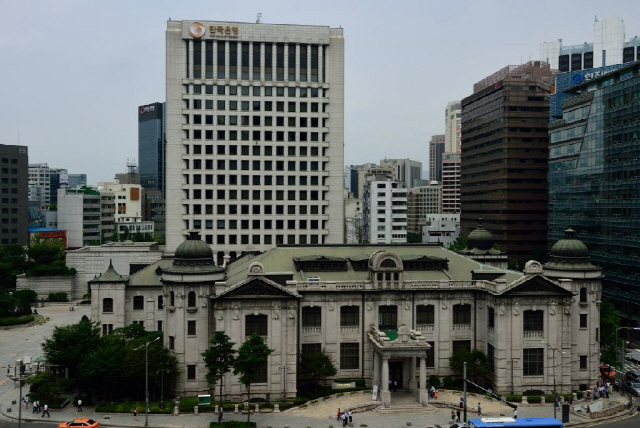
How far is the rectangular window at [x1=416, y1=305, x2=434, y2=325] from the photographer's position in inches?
3162

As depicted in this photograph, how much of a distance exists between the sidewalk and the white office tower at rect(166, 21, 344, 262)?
6221cm

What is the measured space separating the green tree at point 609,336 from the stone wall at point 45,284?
115m

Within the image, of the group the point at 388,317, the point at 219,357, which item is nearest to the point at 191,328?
the point at 219,357

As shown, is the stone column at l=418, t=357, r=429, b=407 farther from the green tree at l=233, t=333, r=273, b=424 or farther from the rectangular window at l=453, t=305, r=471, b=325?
the green tree at l=233, t=333, r=273, b=424

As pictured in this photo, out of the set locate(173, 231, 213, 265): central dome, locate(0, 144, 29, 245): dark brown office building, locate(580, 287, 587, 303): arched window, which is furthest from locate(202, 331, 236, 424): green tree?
locate(0, 144, 29, 245): dark brown office building

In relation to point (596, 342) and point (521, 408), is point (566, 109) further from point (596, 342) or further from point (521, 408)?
point (521, 408)

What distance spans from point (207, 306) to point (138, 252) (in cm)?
7951

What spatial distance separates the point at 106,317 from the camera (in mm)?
93188

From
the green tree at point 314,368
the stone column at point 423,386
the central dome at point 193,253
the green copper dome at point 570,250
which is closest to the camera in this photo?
the stone column at point 423,386

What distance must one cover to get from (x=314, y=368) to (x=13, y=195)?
14628cm

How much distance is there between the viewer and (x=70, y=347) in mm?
75500

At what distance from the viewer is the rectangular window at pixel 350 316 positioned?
3125 inches

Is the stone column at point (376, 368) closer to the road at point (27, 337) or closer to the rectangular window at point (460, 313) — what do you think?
the rectangular window at point (460, 313)

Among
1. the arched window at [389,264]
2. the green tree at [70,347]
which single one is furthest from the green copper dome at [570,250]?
the green tree at [70,347]
